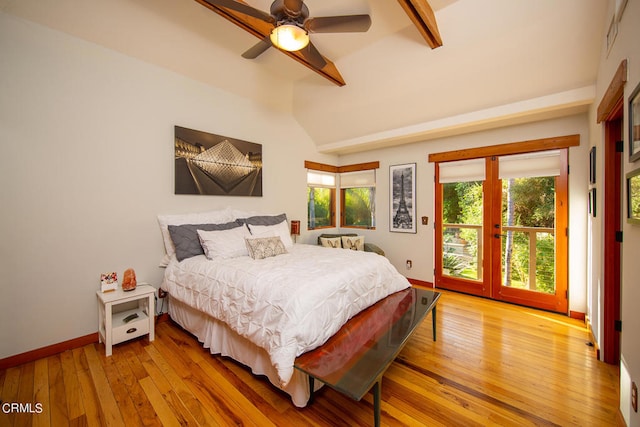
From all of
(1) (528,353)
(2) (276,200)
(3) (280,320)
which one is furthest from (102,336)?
(1) (528,353)

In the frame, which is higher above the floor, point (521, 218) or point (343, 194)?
point (343, 194)

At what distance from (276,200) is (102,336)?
102 inches

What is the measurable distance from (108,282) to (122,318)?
14.8 inches

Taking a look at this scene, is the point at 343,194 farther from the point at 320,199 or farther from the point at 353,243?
the point at 353,243

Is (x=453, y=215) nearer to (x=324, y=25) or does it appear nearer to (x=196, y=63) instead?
(x=324, y=25)

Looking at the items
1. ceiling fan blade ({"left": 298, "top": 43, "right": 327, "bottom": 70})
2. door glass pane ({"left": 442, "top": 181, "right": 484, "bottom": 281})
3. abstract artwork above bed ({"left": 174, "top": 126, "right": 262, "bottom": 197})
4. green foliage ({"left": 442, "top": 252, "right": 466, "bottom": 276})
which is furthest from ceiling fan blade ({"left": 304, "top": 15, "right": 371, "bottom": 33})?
green foliage ({"left": 442, "top": 252, "right": 466, "bottom": 276})

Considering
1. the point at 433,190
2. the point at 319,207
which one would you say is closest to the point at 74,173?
the point at 319,207

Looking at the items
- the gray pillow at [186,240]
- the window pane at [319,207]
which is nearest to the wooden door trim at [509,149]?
the window pane at [319,207]

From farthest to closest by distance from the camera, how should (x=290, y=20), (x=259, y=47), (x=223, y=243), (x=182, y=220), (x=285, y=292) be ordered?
1. (x=182, y=220)
2. (x=223, y=243)
3. (x=259, y=47)
4. (x=290, y=20)
5. (x=285, y=292)

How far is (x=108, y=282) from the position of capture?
7.96 ft

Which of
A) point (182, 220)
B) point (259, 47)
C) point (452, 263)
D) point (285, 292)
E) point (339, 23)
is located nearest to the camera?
point (285, 292)

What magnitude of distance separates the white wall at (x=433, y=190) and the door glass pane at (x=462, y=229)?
217 mm

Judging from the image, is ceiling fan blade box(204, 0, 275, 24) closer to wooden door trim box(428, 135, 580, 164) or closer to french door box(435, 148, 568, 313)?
wooden door trim box(428, 135, 580, 164)

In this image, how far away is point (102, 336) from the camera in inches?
93.0
